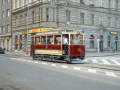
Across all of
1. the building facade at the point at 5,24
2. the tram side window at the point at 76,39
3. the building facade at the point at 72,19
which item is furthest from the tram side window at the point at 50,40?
the building facade at the point at 5,24

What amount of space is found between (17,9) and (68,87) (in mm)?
40946

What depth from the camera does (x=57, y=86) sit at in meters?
8.47

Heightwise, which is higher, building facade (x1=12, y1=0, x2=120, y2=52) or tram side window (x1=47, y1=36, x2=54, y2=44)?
building facade (x1=12, y1=0, x2=120, y2=52)

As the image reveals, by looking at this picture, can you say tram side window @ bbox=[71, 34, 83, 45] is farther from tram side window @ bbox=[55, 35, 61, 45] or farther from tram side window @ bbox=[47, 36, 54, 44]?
tram side window @ bbox=[47, 36, 54, 44]

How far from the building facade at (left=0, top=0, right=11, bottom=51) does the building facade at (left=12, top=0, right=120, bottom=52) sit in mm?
3189

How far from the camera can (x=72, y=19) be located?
134 ft

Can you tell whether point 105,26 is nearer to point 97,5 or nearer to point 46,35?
point 97,5

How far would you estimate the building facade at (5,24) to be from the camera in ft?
168

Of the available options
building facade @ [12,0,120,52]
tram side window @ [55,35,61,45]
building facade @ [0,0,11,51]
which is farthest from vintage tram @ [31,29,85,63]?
building facade @ [0,0,11,51]

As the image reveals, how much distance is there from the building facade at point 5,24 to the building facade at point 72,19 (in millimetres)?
3189

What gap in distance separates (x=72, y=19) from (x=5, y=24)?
19.8 metres

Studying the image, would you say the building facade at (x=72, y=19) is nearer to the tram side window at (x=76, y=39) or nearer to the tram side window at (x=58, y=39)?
the tram side window at (x=58, y=39)

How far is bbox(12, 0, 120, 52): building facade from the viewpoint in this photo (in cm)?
3822

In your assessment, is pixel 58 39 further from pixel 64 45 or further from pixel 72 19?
pixel 72 19
